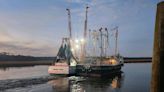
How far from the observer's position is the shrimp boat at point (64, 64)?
6912 cm

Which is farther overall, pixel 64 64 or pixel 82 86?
pixel 64 64

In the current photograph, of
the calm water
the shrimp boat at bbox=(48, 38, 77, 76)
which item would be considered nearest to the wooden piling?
the calm water

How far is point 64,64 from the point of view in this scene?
70.6 meters

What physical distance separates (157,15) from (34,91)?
37.7 metres

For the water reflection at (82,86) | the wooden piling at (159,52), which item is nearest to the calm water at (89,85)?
the water reflection at (82,86)

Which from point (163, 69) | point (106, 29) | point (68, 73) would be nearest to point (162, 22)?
point (163, 69)

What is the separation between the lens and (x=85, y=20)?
87438 millimetres

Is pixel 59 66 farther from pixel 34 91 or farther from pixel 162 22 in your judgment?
pixel 162 22

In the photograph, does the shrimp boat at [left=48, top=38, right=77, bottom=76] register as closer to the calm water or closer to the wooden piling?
the calm water

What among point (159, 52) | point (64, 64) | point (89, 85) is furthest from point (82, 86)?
point (159, 52)

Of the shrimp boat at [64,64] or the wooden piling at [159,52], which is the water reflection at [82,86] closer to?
the shrimp boat at [64,64]

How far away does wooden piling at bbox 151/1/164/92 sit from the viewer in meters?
5.71

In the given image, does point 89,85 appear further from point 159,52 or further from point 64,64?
point 159,52

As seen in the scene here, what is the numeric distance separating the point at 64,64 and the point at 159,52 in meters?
65.3
